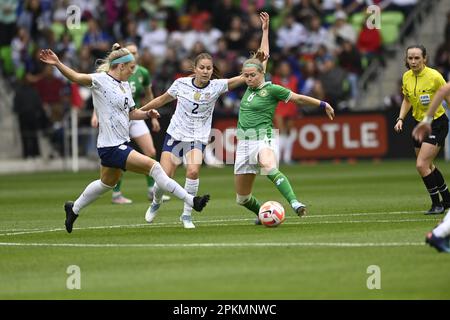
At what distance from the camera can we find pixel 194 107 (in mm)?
16203

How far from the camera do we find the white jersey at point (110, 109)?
49.5ft

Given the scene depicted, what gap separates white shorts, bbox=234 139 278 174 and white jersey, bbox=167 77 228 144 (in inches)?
27.6

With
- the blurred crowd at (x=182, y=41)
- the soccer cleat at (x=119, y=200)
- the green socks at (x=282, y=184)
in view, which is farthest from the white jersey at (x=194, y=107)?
the blurred crowd at (x=182, y=41)

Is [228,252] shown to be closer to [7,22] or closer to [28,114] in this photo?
[28,114]

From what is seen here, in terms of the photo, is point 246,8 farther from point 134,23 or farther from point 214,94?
point 214,94

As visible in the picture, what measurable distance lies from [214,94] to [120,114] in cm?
160

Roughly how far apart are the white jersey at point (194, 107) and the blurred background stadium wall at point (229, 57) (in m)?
16.4

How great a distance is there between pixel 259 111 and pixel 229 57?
725 inches

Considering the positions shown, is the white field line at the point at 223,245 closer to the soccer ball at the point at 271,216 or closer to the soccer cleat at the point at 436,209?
the soccer ball at the point at 271,216

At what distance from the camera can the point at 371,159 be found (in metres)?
32.9

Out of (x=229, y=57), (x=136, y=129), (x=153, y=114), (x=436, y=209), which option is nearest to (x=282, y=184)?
(x=153, y=114)

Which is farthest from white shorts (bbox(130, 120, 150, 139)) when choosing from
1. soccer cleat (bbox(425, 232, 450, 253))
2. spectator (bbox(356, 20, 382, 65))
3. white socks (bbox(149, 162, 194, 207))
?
spectator (bbox(356, 20, 382, 65))
